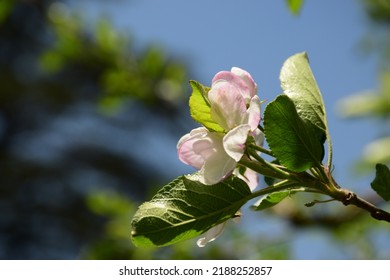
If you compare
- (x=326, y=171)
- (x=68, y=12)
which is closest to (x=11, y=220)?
(x=68, y=12)

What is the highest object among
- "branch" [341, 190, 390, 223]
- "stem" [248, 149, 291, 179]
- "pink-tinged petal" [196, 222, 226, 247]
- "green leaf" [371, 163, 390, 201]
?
"stem" [248, 149, 291, 179]

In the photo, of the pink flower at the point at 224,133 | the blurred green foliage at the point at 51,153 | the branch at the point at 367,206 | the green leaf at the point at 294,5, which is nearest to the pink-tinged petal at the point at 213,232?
the pink flower at the point at 224,133

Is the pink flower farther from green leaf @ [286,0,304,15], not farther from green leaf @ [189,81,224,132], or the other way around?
green leaf @ [286,0,304,15]

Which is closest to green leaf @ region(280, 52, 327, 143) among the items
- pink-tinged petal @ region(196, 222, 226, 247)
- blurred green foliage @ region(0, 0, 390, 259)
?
pink-tinged petal @ region(196, 222, 226, 247)

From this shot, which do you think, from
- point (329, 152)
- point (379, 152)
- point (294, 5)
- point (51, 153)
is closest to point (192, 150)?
point (329, 152)

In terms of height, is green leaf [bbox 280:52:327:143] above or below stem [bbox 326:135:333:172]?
above

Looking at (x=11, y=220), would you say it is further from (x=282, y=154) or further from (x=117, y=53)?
(x=282, y=154)

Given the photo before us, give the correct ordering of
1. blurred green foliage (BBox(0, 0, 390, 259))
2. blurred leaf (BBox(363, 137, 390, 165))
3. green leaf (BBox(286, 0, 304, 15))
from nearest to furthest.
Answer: green leaf (BBox(286, 0, 304, 15)) < blurred leaf (BBox(363, 137, 390, 165)) < blurred green foliage (BBox(0, 0, 390, 259))
